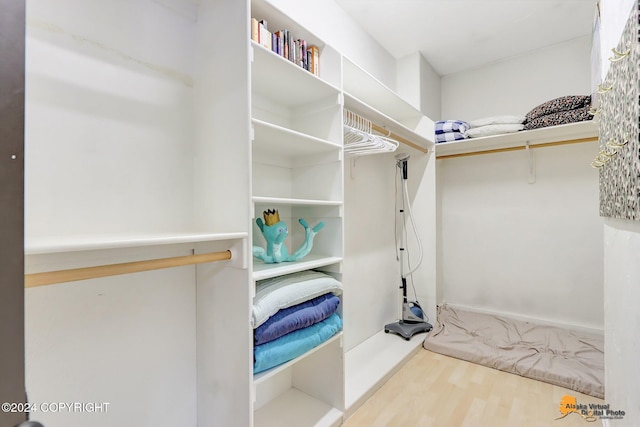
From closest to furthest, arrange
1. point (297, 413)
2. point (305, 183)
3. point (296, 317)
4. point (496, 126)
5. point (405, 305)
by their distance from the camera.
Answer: point (296, 317) < point (297, 413) < point (305, 183) < point (496, 126) < point (405, 305)

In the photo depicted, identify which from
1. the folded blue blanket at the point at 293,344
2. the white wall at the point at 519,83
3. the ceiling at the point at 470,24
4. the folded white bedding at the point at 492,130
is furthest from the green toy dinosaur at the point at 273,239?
the white wall at the point at 519,83

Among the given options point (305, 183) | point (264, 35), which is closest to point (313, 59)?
point (264, 35)

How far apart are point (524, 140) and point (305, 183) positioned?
2.26m

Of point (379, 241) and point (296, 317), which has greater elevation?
point (379, 241)

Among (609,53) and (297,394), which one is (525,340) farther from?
(609,53)

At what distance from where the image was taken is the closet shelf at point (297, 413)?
1.53 meters

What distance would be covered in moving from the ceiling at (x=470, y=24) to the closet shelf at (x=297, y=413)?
8.82 feet

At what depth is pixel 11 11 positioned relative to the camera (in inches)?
14.1

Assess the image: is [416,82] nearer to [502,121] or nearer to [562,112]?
[502,121]

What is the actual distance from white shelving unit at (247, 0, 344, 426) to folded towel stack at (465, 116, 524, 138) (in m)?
1.76

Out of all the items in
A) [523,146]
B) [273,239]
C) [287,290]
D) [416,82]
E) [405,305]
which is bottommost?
[405,305]

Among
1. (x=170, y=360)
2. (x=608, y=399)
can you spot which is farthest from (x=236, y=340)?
(x=608, y=399)

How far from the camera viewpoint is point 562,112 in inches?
92.9

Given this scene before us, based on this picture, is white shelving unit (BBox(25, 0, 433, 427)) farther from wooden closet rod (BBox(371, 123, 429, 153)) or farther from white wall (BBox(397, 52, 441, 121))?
white wall (BBox(397, 52, 441, 121))
